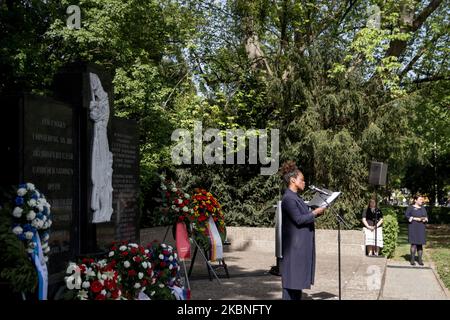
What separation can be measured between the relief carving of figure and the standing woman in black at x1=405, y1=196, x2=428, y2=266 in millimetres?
9658

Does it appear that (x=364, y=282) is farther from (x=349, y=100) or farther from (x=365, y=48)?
(x=365, y=48)

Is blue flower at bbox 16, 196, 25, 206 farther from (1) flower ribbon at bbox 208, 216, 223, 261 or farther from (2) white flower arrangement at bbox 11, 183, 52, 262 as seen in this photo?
(1) flower ribbon at bbox 208, 216, 223, 261

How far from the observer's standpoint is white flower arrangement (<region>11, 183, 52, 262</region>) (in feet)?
17.6

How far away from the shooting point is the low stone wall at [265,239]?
16625 millimetres

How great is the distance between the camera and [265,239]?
60.1 feet

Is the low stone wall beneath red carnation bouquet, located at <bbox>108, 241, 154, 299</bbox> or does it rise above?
beneath

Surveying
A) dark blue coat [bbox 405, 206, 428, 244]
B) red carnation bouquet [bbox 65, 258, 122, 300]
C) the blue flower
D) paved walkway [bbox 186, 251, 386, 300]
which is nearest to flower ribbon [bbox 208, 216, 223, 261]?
paved walkway [bbox 186, 251, 386, 300]

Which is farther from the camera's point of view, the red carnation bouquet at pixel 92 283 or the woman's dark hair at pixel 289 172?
the woman's dark hair at pixel 289 172

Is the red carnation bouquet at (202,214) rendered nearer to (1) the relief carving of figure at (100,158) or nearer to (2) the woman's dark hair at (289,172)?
(1) the relief carving of figure at (100,158)

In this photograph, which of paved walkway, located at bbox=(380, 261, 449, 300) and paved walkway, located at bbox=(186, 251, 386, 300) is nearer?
paved walkway, located at bbox=(186, 251, 386, 300)

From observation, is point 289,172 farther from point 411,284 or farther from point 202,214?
point 411,284

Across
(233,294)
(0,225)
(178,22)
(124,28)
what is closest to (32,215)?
(0,225)

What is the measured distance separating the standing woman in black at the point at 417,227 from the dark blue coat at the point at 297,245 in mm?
9096

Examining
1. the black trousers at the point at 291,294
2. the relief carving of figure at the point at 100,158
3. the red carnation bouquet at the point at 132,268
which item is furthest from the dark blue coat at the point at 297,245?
the relief carving of figure at the point at 100,158
